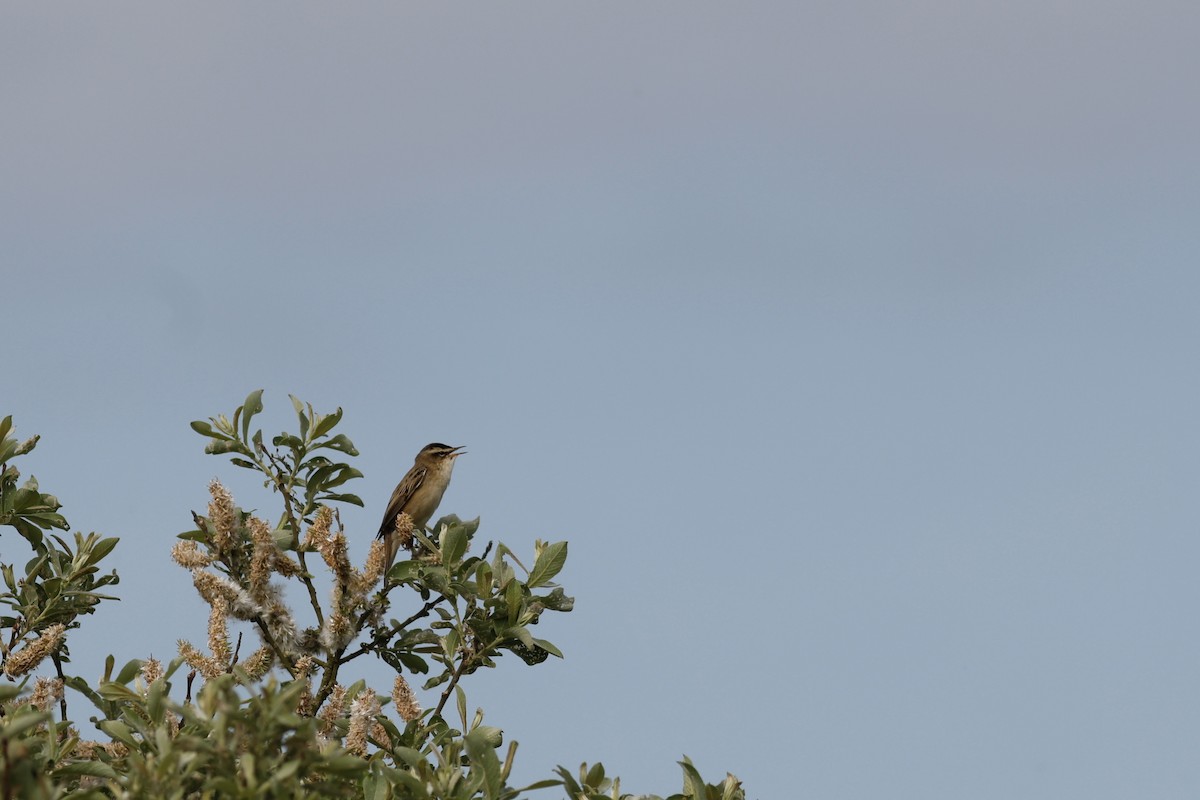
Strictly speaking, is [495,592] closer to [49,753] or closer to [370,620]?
[370,620]

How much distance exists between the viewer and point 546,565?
27.7ft

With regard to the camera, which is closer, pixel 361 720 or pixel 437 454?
pixel 361 720

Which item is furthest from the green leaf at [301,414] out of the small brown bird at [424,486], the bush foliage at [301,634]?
the small brown bird at [424,486]

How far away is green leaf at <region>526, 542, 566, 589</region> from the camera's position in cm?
844

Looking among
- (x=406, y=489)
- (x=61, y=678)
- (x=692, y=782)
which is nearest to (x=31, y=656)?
(x=61, y=678)

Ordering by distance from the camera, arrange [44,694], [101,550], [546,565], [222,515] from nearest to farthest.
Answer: [44,694]
[222,515]
[546,565]
[101,550]

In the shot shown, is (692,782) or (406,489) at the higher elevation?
(406,489)

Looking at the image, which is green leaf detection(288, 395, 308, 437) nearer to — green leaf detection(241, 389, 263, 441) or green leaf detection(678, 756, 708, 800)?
green leaf detection(241, 389, 263, 441)

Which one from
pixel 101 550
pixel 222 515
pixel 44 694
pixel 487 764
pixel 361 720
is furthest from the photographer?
pixel 101 550

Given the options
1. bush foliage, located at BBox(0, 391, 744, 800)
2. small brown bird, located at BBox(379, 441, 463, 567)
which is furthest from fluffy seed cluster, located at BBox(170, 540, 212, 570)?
small brown bird, located at BBox(379, 441, 463, 567)

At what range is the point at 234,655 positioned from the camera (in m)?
7.61

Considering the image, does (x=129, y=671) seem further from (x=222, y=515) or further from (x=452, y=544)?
(x=452, y=544)

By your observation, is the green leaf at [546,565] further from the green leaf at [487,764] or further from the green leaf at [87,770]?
the green leaf at [87,770]

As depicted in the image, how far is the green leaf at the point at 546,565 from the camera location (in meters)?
8.44
